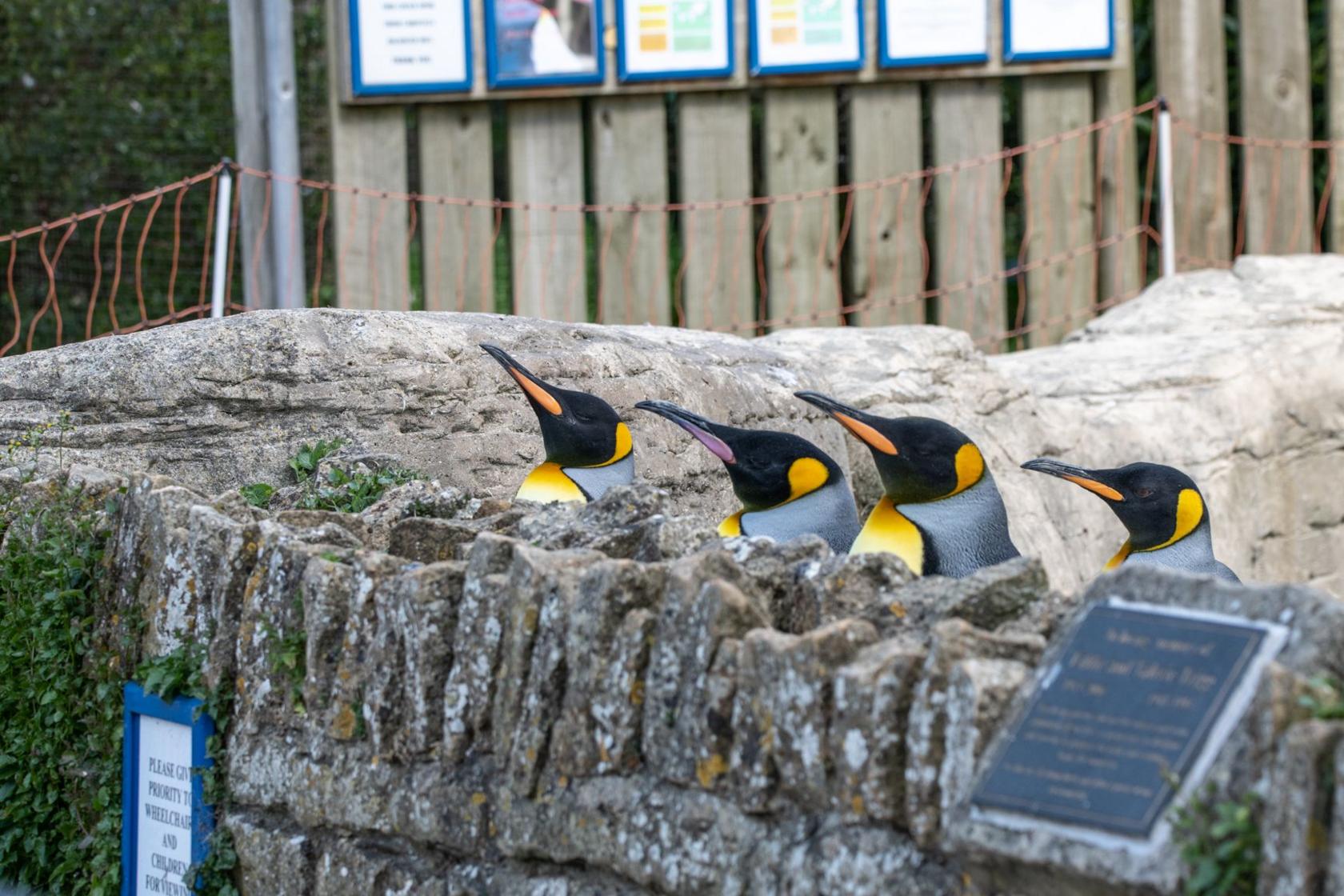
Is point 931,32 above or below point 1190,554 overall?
above

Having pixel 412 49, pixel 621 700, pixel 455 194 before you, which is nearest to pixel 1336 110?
pixel 455 194

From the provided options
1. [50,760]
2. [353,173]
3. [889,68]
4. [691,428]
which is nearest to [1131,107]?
[889,68]

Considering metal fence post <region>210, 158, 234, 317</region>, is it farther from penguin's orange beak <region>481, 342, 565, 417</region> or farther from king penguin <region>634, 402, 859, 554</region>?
king penguin <region>634, 402, 859, 554</region>

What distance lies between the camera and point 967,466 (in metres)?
4.09

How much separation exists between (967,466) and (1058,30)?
10.2 ft

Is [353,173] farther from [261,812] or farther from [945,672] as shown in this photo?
[945,672]

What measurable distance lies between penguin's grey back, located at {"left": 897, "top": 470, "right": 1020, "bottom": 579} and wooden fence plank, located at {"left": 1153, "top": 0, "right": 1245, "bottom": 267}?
338 cm

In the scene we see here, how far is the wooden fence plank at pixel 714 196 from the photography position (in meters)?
6.49

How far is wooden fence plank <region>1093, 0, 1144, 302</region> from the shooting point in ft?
22.1

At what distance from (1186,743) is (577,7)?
4.97m

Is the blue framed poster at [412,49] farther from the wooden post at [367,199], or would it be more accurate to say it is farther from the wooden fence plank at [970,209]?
the wooden fence plank at [970,209]

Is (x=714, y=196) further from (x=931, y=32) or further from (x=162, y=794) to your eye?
(x=162, y=794)

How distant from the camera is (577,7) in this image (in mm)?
6309

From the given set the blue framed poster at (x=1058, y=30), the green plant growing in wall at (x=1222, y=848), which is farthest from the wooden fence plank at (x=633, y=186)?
the green plant growing in wall at (x=1222, y=848)
